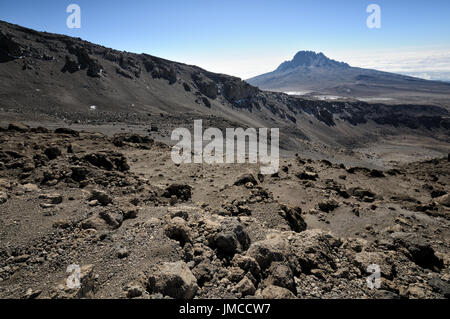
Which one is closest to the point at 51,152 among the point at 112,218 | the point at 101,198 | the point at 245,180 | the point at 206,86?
the point at 101,198

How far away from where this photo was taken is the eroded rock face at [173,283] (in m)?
3.59

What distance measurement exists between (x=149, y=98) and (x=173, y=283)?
5258 centimetres

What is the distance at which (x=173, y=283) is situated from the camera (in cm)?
364

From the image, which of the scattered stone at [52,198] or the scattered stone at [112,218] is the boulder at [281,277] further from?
the scattered stone at [52,198]

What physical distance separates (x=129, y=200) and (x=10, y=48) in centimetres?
5249

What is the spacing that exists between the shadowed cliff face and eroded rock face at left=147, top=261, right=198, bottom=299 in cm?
3295

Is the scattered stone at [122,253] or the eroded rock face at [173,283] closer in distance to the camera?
the eroded rock face at [173,283]

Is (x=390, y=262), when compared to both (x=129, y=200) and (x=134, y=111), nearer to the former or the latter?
(x=129, y=200)

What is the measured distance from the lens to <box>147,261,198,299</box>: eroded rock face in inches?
141

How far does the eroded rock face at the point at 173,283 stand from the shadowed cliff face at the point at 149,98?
32954 millimetres

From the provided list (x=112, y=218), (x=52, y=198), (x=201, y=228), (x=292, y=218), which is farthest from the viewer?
(x=292, y=218)

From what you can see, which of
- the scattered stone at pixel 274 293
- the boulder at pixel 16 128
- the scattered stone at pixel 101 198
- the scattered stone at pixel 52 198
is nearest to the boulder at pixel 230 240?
the scattered stone at pixel 274 293

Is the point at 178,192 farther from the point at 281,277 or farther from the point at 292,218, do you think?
the point at 281,277
